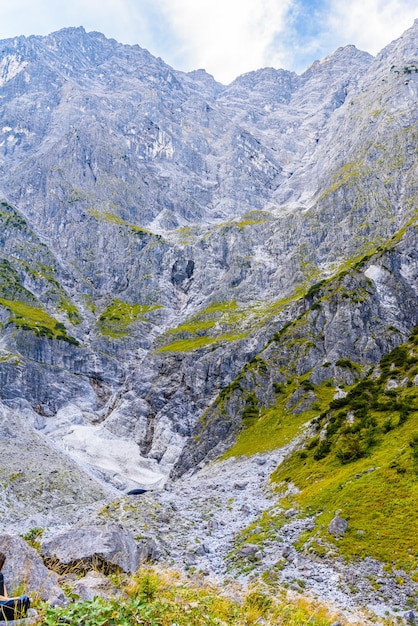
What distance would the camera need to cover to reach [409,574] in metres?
21.4

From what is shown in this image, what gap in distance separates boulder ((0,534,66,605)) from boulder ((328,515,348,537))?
19587mm

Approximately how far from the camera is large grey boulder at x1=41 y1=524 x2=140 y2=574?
55.0 ft

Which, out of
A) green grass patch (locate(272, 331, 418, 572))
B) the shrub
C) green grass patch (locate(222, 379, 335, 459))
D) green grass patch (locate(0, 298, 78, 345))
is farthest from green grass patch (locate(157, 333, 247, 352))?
the shrub

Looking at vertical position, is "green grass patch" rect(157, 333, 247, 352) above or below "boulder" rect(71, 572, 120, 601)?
above

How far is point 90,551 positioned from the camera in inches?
687

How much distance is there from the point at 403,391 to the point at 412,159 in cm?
18338

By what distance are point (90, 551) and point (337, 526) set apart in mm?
16254

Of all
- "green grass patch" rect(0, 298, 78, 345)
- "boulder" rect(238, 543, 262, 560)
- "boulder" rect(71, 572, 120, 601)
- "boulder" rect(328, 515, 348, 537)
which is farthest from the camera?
"green grass patch" rect(0, 298, 78, 345)

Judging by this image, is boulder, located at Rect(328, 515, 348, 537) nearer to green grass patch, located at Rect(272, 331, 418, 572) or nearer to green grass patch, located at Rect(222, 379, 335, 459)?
green grass patch, located at Rect(272, 331, 418, 572)

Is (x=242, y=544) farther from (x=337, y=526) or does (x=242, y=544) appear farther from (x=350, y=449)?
(x=350, y=449)

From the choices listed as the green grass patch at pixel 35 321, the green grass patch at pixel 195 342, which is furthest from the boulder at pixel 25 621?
the green grass patch at pixel 35 321

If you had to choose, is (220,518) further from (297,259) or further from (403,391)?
(297,259)

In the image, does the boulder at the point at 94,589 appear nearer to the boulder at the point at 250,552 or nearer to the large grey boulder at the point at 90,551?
the large grey boulder at the point at 90,551

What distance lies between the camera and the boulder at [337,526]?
88.1ft
